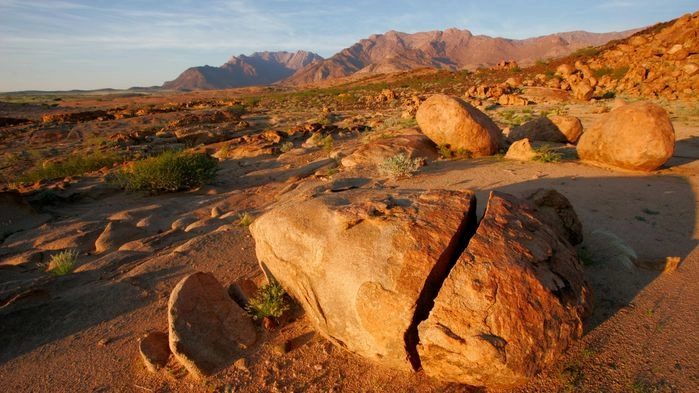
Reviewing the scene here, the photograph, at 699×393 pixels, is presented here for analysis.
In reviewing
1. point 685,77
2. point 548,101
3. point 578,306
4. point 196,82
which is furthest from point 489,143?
point 196,82

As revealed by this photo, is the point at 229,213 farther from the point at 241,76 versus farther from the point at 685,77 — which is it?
the point at 241,76

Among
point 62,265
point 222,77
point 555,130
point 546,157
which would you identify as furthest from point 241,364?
point 222,77

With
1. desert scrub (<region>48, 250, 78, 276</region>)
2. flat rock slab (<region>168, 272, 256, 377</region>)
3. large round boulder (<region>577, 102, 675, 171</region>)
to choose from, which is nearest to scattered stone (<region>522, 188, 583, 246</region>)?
flat rock slab (<region>168, 272, 256, 377</region>)

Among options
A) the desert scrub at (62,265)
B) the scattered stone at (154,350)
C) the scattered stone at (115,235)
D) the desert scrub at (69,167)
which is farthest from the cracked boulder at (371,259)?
the desert scrub at (69,167)

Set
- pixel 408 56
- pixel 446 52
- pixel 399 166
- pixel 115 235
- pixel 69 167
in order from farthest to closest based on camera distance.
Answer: pixel 446 52 < pixel 408 56 < pixel 69 167 < pixel 399 166 < pixel 115 235

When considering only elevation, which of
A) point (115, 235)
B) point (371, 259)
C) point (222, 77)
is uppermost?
point (371, 259)

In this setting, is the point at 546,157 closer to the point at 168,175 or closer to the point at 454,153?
the point at 454,153

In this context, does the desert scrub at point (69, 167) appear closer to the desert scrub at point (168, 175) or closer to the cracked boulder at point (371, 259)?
the desert scrub at point (168, 175)

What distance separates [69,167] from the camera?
36.9ft

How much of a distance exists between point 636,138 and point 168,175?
955cm

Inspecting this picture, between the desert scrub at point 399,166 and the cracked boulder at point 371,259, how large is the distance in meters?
4.12

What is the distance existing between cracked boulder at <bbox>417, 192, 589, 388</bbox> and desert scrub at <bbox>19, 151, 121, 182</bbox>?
12.0 m

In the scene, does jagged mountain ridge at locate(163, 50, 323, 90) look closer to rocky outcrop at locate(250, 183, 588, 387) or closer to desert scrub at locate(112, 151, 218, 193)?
desert scrub at locate(112, 151, 218, 193)

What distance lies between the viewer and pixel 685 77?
55.5ft
